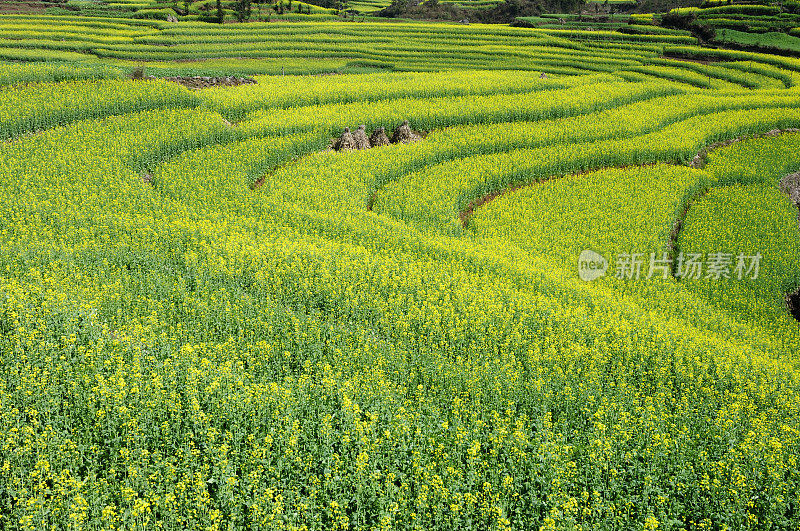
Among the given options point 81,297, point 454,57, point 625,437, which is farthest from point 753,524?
point 454,57

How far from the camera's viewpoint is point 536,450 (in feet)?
32.7

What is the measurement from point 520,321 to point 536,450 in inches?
207

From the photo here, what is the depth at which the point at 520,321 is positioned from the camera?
1488 centimetres

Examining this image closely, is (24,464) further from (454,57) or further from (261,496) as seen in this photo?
(454,57)

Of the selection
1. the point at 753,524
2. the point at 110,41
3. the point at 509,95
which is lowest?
the point at 753,524

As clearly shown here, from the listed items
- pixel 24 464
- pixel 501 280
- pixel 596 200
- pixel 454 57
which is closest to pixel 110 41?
pixel 454 57

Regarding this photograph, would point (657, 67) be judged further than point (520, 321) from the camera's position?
Yes

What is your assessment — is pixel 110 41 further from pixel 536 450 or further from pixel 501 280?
pixel 536 450

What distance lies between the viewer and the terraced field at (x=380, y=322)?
8.98m

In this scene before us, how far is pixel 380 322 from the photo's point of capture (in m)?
14.8

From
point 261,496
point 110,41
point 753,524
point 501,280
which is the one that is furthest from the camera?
point 110,41

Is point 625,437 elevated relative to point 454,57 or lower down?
lower down

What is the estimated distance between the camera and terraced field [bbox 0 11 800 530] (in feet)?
29.5

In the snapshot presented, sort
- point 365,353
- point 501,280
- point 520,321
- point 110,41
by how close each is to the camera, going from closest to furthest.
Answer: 1. point 365,353
2. point 520,321
3. point 501,280
4. point 110,41
